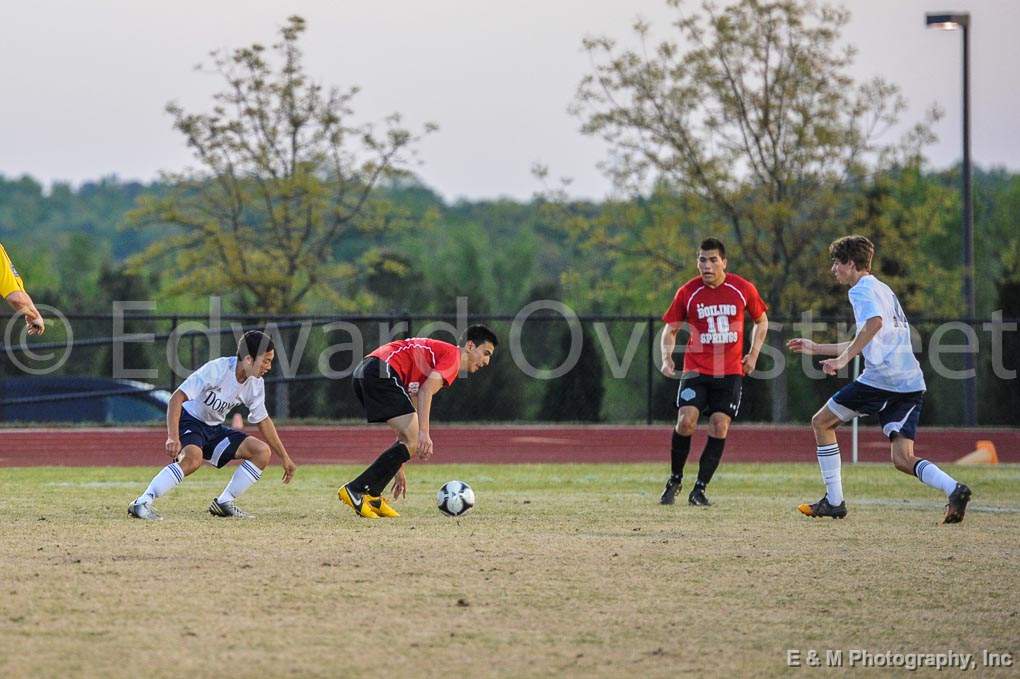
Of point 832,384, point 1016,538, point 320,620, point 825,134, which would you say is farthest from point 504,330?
point 320,620

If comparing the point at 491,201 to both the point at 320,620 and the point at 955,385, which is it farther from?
the point at 320,620

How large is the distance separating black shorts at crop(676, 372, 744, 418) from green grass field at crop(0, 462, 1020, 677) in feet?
2.82

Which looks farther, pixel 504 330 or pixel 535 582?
pixel 504 330

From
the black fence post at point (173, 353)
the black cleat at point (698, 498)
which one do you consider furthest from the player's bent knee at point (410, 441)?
the black fence post at point (173, 353)

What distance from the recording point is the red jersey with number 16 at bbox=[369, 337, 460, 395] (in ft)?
35.0

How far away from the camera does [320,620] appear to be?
6.47m

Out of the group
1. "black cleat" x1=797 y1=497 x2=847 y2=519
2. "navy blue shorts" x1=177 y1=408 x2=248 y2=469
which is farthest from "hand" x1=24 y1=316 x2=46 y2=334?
"black cleat" x1=797 y1=497 x2=847 y2=519

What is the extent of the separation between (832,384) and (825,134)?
618 cm

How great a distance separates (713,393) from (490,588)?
17.2ft

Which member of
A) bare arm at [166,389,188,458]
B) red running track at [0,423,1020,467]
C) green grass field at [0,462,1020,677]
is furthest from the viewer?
red running track at [0,423,1020,467]

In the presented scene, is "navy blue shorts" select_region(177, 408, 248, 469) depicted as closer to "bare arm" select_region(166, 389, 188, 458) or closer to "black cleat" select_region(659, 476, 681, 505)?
"bare arm" select_region(166, 389, 188, 458)

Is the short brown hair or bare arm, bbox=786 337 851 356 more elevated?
the short brown hair

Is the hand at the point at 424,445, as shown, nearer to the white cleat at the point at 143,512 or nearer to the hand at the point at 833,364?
the white cleat at the point at 143,512

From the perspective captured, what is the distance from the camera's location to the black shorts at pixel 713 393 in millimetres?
12234
